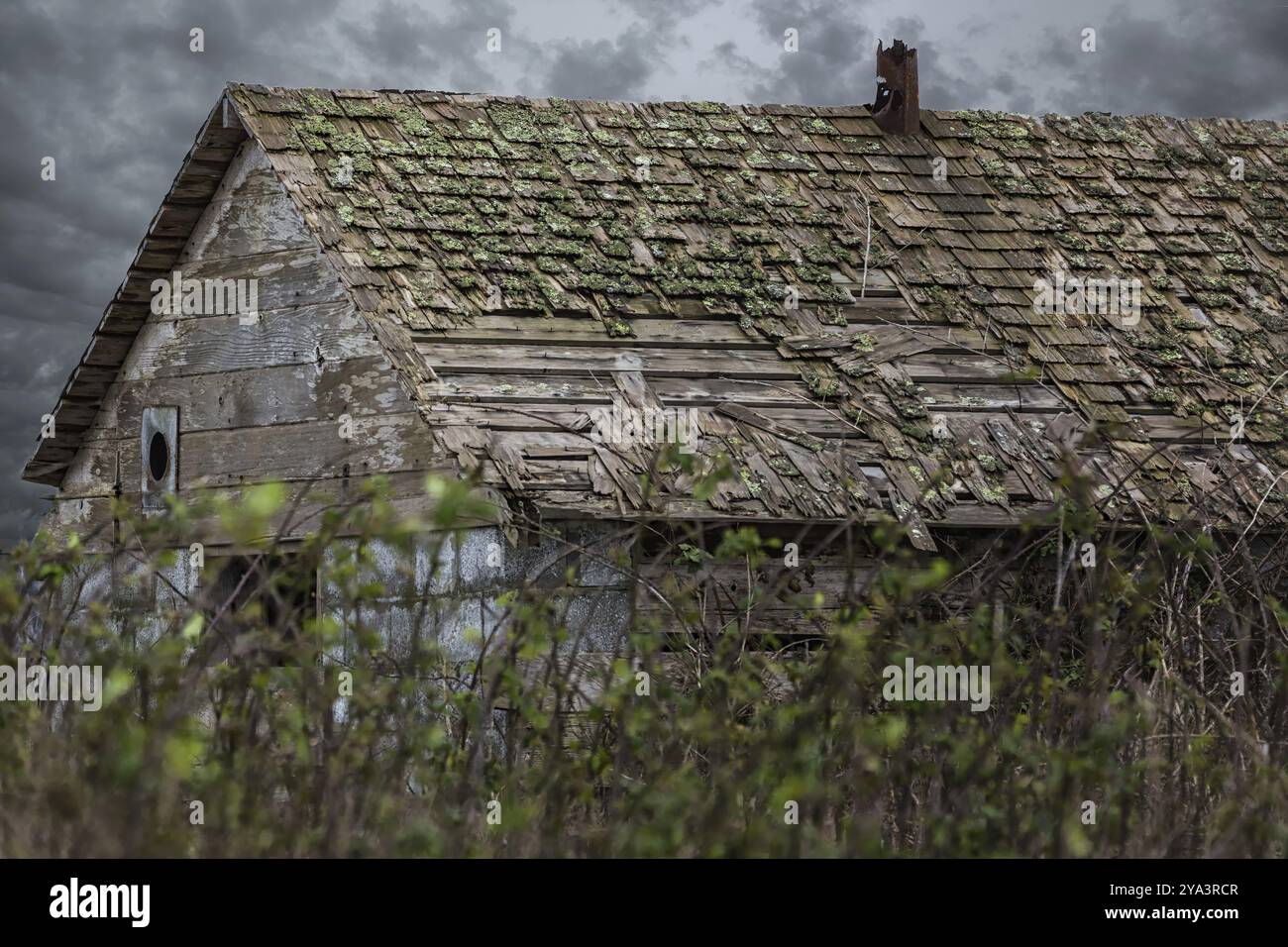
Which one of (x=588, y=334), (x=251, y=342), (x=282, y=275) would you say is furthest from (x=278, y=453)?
(x=588, y=334)

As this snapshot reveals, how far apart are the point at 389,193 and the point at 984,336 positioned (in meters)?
4.13

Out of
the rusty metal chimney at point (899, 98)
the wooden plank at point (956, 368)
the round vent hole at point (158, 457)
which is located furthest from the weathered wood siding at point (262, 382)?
the rusty metal chimney at point (899, 98)

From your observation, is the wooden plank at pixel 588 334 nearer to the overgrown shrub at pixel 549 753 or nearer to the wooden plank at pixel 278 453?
the wooden plank at pixel 278 453

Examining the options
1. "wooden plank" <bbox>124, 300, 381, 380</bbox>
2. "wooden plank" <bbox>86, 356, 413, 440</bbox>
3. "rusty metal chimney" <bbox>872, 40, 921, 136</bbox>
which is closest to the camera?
"wooden plank" <bbox>86, 356, 413, 440</bbox>

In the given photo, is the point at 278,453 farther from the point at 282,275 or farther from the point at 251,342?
the point at 282,275

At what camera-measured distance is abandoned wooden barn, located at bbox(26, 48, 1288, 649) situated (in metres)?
8.43

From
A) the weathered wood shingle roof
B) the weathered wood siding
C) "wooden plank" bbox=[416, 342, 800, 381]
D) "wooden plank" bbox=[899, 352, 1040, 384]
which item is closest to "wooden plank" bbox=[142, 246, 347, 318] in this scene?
the weathered wood siding

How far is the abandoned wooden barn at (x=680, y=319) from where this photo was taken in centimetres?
843

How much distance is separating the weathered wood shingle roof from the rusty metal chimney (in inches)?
6.0

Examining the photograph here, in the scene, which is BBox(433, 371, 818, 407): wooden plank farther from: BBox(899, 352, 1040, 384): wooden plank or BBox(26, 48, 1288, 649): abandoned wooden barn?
BBox(899, 352, 1040, 384): wooden plank
